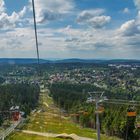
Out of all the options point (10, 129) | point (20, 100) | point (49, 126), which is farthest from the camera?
point (20, 100)

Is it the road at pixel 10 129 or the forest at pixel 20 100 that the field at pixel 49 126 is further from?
the forest at pixel 20 100

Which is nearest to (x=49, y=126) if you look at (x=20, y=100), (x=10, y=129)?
(x=10, y=129)

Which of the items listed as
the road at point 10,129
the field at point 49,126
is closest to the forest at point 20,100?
the field at point 49,126

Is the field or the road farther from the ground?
the road

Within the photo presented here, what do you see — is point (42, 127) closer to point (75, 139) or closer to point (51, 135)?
point (51, 135)

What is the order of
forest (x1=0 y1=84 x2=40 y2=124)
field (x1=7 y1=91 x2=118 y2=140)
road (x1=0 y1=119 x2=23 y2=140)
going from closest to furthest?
field (x1=7 y1=91 x2=118 y2=140) < road (x1=0 y1=119 x2=23 y2=140) < forest (x1=0 y1=84 x2=40 y2=124)

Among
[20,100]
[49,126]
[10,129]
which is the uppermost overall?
[20,100]

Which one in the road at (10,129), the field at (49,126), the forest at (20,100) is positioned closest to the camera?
the field at (49,126)

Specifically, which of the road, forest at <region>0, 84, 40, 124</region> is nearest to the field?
the road

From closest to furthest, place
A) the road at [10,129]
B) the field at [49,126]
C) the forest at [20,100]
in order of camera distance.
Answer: the field at [49,126]
the road at [10,129]
the forest at [20,100]

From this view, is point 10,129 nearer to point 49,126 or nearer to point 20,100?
point 49,126

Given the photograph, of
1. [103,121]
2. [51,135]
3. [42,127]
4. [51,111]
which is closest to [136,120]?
[103,121]

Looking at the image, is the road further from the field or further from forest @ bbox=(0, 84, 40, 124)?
forest @ bbox=(0, 84, 40, 124)
